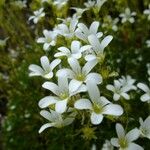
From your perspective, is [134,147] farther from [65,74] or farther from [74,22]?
[74,22]

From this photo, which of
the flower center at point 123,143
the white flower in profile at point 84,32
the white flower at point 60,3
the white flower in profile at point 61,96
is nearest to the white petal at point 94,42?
the white flower in profile at point 84,32

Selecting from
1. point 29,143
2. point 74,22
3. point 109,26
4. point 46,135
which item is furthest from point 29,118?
point 74,22

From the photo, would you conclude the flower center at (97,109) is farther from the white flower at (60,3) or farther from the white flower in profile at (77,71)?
the white flower at (60,3)

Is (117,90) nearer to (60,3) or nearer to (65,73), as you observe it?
(65,73)

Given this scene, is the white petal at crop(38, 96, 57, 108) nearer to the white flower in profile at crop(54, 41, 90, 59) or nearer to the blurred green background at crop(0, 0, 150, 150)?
the white flower in profile at crop(54, 41, 90, 59)

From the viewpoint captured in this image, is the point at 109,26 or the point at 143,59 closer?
the point at 109,26

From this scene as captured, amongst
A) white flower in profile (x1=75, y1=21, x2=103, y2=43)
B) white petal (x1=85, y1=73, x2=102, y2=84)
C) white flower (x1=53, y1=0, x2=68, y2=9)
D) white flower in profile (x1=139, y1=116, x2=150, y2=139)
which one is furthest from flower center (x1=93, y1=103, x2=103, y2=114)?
white flower (x1=53, y1=0, x2=68, y2=9)

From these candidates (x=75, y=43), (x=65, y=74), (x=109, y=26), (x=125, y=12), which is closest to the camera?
(x=65, y=74)
